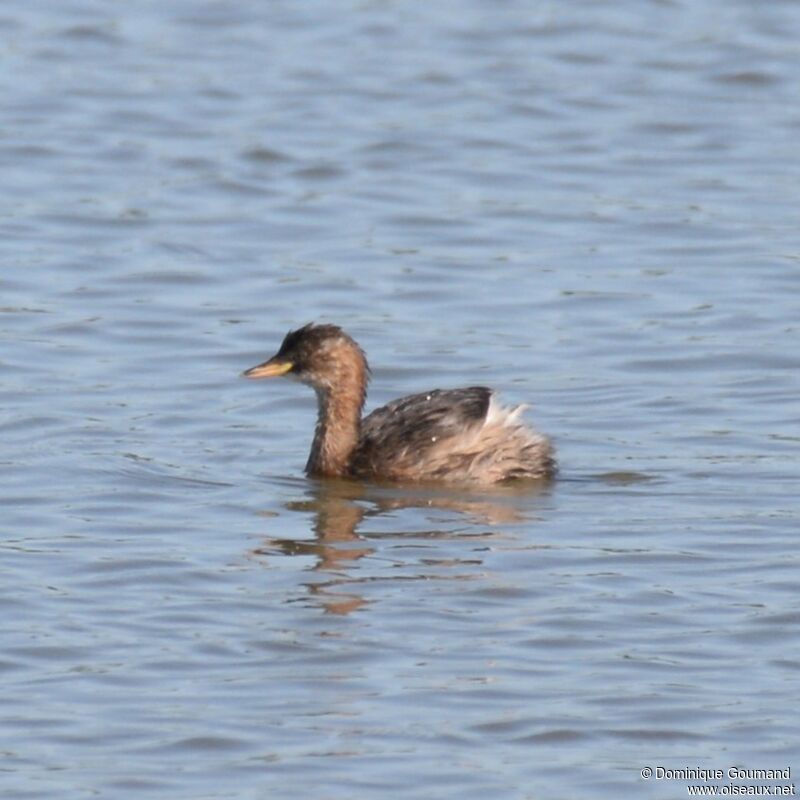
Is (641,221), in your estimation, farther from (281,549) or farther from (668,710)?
(668,710)

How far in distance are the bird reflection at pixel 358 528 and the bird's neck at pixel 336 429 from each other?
119 millimetres

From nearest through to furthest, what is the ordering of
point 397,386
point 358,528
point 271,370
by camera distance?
point 358,528, point 271,370, point 397,386

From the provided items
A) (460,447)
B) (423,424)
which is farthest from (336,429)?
(460,447)

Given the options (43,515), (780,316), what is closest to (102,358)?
(43,515)

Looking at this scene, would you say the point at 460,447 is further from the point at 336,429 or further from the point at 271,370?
the point at 271,370

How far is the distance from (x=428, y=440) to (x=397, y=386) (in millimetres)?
1679

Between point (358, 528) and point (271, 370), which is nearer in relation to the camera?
point (358, 528)

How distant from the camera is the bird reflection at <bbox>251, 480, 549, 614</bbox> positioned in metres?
8.95

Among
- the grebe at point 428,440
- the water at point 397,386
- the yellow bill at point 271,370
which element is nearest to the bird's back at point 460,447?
the grebe at point 428,440

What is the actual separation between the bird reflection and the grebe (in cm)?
10

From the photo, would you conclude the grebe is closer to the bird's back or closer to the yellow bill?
the bird's back

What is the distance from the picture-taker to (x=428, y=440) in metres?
10.7

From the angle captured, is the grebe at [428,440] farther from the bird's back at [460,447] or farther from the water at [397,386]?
the water at [397,386]

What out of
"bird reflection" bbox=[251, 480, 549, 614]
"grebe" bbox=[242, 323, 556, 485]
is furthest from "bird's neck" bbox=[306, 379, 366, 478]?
"bird reflection" bbox=[251, 480, 549, 614]
